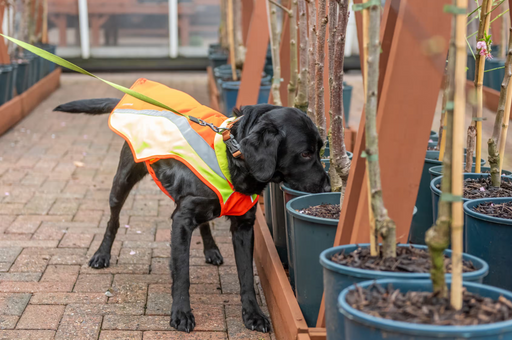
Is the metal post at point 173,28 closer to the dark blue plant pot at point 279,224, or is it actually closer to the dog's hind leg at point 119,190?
the dog's hind leg at point 119,190

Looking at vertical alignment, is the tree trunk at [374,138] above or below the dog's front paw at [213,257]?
above

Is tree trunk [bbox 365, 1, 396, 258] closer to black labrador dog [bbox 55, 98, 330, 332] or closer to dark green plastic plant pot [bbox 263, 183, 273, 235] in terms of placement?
black labrador dog [bbox 55, 98, 330, 332]

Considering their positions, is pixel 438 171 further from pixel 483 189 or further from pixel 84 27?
pixel 84 27

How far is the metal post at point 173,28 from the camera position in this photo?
43.4 feet

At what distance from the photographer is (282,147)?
111 inches

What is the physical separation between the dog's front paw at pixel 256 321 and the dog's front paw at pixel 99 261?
1123 mm

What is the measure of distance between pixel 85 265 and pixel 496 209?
2.50 m

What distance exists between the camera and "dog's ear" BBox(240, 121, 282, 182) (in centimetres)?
270

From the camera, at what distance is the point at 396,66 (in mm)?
1942

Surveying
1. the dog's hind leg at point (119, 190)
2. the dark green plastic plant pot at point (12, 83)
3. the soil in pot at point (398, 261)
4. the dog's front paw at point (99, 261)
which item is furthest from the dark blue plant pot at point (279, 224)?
the dark green plastic plant pot at point (12, 83)

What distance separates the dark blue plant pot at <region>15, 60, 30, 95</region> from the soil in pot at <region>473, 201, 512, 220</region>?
795cm

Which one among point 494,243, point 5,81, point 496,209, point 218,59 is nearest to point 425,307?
point 494,243

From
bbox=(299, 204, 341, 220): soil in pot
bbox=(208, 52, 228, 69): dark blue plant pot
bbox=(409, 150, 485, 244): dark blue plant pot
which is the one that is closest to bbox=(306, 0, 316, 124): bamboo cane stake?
bbox=(409, 150, 485, 244): dark blue plant pot

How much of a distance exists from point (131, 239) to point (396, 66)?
9.11 feet
